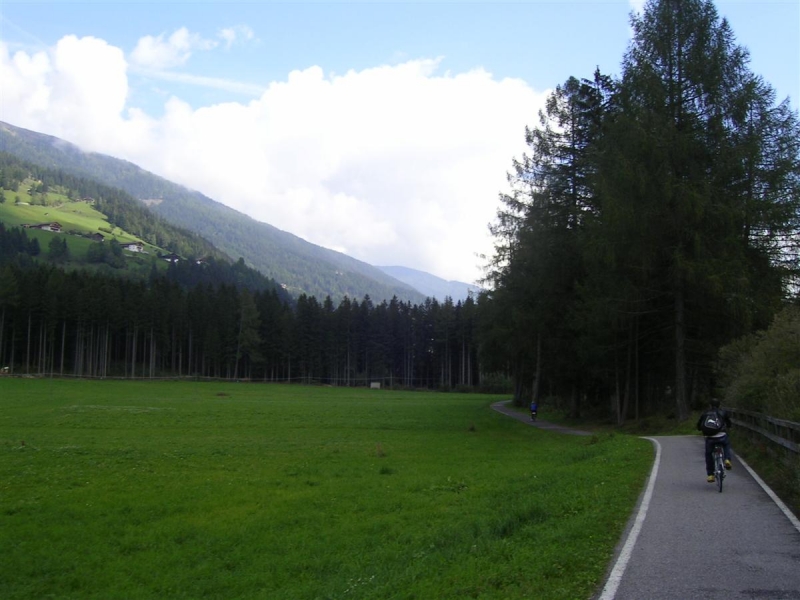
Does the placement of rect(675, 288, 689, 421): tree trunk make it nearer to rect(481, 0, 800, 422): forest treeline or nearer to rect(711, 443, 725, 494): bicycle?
rect(481, 0, 800, 422): forest treeline

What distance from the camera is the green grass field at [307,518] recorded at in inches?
385

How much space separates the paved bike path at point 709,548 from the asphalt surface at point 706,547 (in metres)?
0.01

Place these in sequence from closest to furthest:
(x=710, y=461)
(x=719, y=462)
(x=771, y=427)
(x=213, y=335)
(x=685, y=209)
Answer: (x=719, y=462) → (x=710, y=461) → (x=771, y=427) → (x=685, y=209) → (x=213, y=335)

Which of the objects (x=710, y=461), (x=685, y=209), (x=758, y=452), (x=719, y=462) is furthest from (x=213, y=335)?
(x=719, y=462)

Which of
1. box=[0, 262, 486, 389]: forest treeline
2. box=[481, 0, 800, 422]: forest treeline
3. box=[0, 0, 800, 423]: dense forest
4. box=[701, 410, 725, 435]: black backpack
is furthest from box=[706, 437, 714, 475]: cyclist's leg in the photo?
box=[0, 262, 486, 389]: forest treeline

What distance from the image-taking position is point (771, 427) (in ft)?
57.0

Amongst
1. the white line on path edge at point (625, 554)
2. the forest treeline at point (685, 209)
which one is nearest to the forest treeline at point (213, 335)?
the forest treeline at point (685, 209)

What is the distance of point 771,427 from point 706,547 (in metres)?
10.0

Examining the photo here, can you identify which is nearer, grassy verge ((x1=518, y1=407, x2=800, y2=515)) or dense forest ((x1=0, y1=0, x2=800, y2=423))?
grassy verge ((x1=518, y1=407, x2=800, y2=515))

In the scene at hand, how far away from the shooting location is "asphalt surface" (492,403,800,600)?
7270 millimetres

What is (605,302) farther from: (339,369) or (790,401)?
(339,369)

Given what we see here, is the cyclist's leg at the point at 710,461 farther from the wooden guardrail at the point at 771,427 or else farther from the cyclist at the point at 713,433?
the wooden guardrail at the point at 771,427

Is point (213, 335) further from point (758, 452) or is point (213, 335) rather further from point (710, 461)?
point (710, 461)

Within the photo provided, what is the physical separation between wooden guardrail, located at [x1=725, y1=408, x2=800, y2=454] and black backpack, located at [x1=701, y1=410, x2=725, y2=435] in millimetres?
1372
